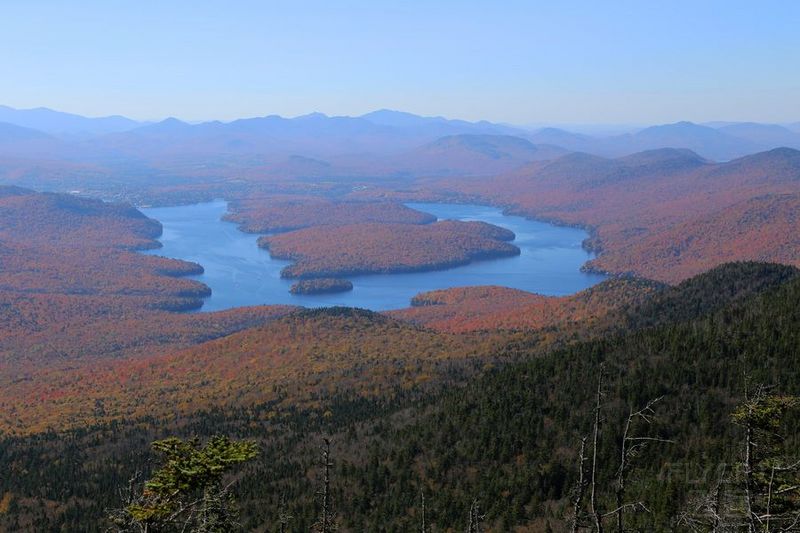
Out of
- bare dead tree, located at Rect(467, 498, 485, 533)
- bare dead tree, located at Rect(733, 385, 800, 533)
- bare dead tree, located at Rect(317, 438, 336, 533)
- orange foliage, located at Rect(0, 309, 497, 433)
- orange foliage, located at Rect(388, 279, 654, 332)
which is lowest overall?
orange foliage, located at Rect(0, 309, 497, 433)

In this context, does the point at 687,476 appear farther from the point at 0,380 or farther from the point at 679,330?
the point at 0,380

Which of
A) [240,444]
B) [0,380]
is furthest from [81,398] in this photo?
[240,444]

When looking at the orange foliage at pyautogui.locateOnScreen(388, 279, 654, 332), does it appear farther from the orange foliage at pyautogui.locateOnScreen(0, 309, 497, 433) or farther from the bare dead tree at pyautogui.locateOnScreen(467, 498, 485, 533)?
the bare dead tree at pyautogui.locateOnScreen(467, 498, 485, 533)

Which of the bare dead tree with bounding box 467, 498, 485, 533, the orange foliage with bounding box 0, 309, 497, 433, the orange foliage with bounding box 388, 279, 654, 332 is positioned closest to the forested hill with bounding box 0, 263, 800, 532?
the orange foliage with bounding box 0, 309, 497, 433

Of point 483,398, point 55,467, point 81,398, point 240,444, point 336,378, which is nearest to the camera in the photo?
point 240,444

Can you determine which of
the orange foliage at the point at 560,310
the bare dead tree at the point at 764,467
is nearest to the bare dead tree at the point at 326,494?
the bare dead tree at the point at 764,467

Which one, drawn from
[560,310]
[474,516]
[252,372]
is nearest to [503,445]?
[474,516]

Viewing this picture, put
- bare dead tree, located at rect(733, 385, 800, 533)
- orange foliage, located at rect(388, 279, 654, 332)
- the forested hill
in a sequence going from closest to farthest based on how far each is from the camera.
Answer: bare dead tree, located at rect(733, 385, 800, 533), the forested hill, orange foliage, located at rect(388, 279, 654, 332)

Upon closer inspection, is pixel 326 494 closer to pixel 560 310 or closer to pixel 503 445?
pixel 503 445
